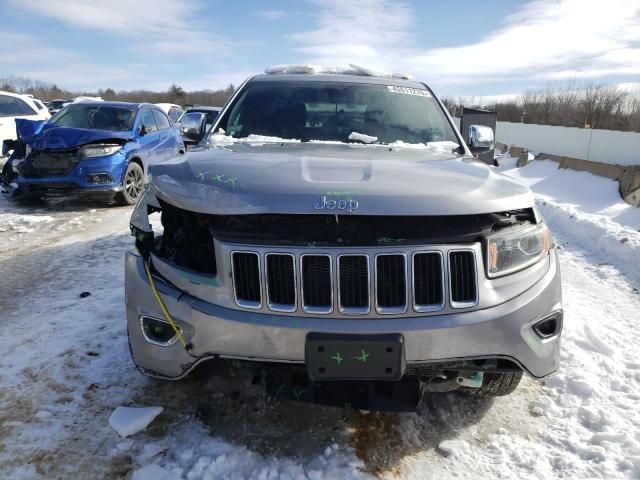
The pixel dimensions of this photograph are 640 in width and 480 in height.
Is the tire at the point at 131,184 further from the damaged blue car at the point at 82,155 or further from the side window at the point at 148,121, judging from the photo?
the side window at the point at 148,121

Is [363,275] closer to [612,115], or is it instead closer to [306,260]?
[306,260]

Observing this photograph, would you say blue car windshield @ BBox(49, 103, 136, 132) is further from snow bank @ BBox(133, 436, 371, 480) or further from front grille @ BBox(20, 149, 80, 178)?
snow bank @ BBox(133, 436, 371, 480)

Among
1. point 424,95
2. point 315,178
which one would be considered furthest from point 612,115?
point 315,178

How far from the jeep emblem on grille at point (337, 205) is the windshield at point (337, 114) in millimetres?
1391

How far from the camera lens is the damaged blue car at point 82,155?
7.38m

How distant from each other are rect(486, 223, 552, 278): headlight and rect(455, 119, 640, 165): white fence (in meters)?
16.0

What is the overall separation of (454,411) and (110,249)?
13.9 ft

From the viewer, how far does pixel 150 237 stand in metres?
2.38

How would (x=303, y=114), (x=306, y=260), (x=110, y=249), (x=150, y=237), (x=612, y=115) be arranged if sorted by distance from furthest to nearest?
(x=612, y=115)
(x=110, y=249)
(x=303, y=114)
(x=150, y=237)
(x=306, y=260)

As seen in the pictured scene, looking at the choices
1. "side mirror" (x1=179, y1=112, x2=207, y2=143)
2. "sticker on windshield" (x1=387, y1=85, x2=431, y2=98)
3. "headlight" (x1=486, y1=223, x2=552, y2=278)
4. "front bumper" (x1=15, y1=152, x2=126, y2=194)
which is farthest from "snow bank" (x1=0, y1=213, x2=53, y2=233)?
"headlight" (x1=486, y1=223, x2=552, y2=278)

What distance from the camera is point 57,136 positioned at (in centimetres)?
748

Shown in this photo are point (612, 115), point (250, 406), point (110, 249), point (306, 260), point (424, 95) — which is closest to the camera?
point (306, 260)

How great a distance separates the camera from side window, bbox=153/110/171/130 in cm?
938

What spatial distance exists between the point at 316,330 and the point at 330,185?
609 millimetres
